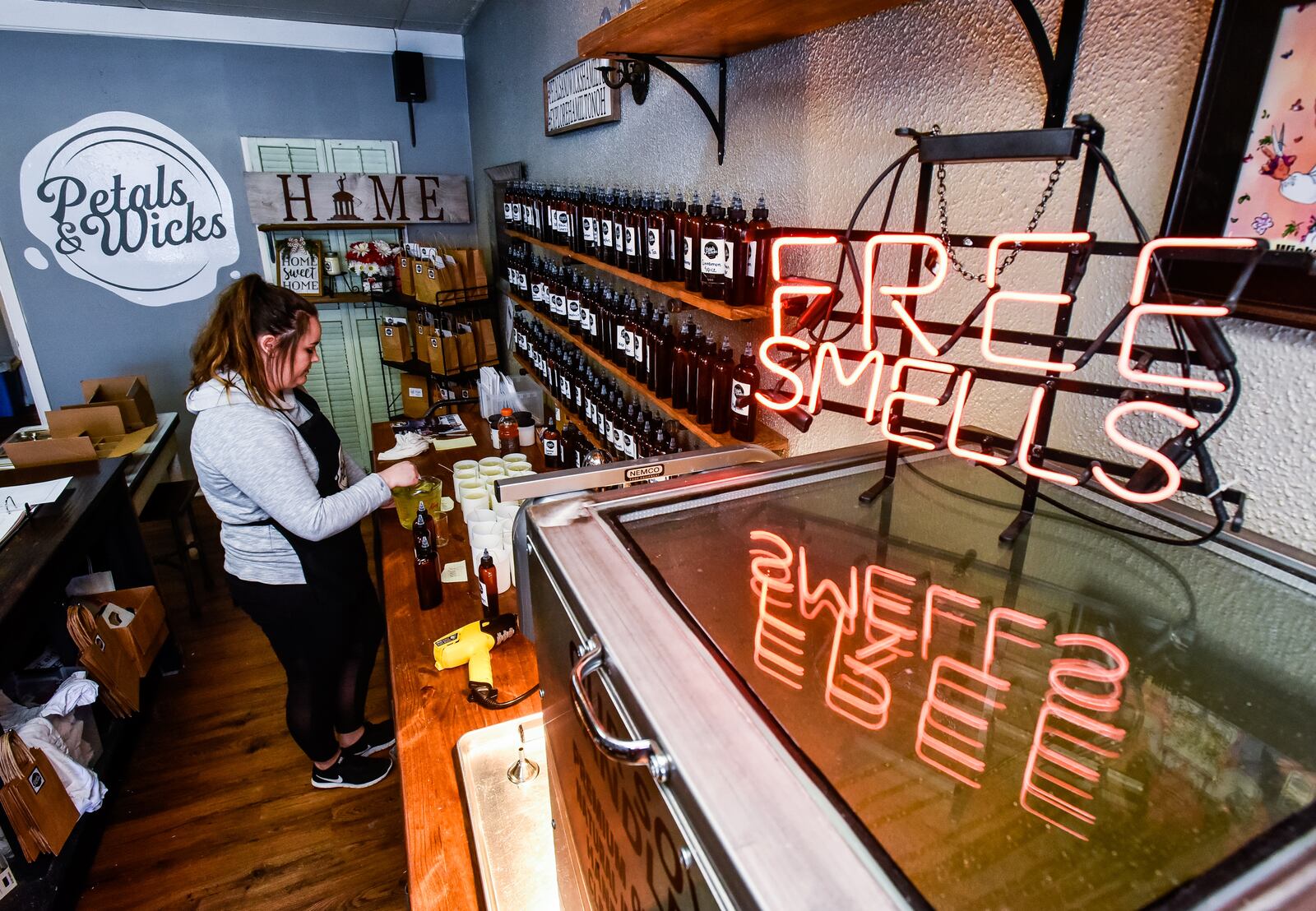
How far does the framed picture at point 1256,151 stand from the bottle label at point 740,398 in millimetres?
958

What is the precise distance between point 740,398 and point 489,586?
0.95 m

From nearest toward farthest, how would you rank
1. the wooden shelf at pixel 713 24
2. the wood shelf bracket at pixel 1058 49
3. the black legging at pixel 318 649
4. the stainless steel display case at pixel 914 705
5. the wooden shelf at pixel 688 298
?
the stainless steel display case at pixel 914 705
the wood shelf bracket at pixel 1058 49
the wooden shelf at pixel 713 24
the wooden shelf at pixel 688 298
the black legging at pixel 318 649

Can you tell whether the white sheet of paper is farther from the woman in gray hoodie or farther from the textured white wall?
the textured white wall

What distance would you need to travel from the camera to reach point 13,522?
253cm

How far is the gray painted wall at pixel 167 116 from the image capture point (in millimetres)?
4527

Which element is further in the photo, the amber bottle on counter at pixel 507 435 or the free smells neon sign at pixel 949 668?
the amber bottle on counter at pixel 507 435

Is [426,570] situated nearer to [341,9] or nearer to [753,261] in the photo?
[753,261]

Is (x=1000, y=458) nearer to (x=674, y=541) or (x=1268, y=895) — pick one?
(x=674, y=541)

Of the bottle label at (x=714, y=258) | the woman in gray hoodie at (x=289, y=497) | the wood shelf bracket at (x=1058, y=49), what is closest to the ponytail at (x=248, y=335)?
the woman in gray hoodie at (x=289, y=497)

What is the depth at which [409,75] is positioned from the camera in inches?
199

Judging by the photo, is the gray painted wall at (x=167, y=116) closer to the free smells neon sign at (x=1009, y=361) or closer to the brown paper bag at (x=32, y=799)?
the brown paper bag at (x=32, y=799)

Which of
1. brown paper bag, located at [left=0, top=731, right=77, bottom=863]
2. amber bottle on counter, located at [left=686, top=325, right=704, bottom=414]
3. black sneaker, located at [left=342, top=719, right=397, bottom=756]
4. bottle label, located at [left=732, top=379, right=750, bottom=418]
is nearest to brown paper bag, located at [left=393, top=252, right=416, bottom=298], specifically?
black sneaker, located at [left=342, top=719, right=397, bottom=756]

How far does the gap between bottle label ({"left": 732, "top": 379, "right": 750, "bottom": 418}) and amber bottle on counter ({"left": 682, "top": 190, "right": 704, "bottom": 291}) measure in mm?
277

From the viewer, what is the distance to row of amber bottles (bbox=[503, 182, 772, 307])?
1.61 meters
